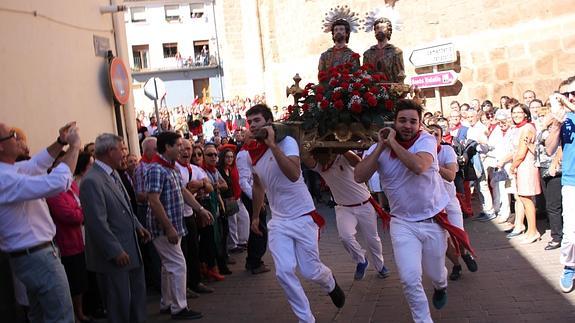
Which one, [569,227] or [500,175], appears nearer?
[569,227]

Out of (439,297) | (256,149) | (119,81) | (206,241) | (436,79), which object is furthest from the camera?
(436,79)

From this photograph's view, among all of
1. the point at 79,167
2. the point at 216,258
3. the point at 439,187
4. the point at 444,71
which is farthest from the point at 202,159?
the point at 444,71

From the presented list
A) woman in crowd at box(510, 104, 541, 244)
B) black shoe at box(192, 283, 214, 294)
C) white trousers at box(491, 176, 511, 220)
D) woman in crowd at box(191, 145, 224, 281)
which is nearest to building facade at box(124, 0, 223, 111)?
white trousers at box(491, 176, 511, 220)

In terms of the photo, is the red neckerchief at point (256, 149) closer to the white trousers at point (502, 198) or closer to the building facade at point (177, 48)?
the white trousers at point (502, 198)

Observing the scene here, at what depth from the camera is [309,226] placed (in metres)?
5.62

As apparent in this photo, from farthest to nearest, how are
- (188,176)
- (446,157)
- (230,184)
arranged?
(230,184) < (188,176) < (446,157)

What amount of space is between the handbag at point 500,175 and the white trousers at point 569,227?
3.75m

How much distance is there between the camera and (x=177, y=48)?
169ft

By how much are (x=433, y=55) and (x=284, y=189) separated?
11.7 metres

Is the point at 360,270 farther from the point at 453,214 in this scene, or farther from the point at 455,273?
the point at 453,214

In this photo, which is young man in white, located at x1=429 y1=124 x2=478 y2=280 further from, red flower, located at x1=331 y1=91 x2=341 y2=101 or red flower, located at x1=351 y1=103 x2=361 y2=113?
red flower, located at x1=331 y1=91 x2=341 y2=101

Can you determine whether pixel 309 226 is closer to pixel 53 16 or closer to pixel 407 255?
pixel 407 255

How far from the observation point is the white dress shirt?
4.16 meters

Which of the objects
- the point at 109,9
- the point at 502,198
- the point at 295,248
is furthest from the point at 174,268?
the point at 502,198
